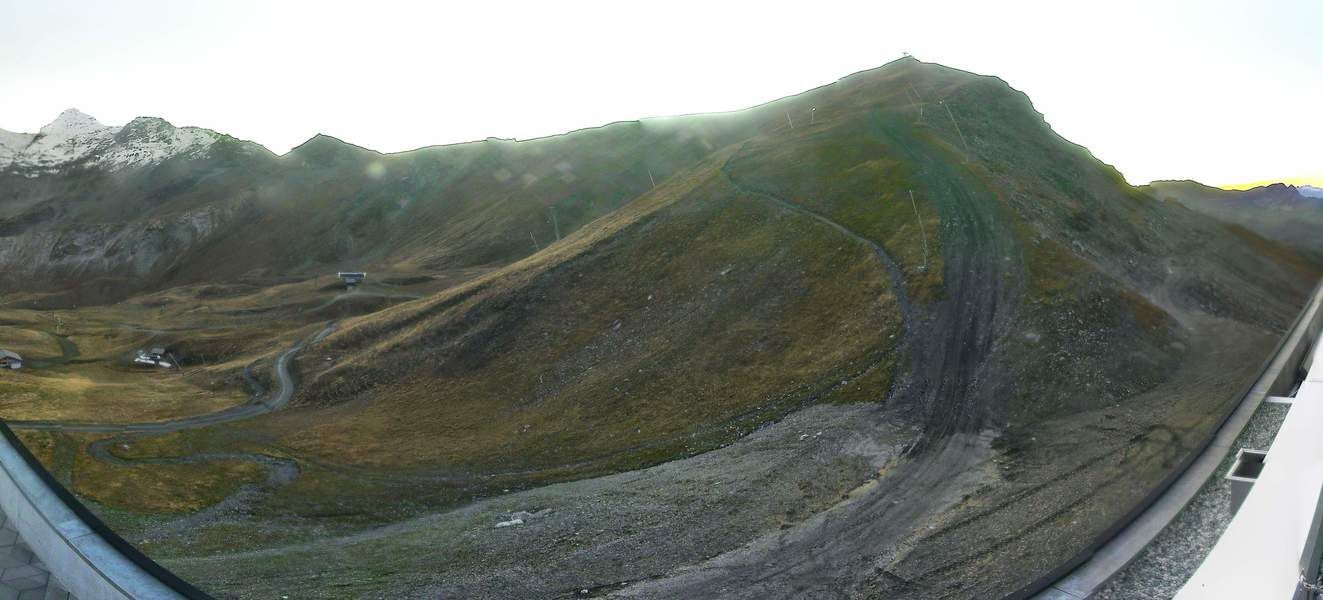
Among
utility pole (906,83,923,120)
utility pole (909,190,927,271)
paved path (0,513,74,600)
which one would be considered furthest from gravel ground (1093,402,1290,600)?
utility pole (906,83,923,120)

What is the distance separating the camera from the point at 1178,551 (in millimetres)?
18234

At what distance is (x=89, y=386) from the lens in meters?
84.1

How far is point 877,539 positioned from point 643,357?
3950 centimetres

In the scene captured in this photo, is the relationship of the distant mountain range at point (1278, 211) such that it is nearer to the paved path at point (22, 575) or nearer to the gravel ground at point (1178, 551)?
the gravel ground at point (1178, 551)

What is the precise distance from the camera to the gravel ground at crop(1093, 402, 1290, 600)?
17469 mm

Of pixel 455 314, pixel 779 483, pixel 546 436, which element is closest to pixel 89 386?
pixel 455 314

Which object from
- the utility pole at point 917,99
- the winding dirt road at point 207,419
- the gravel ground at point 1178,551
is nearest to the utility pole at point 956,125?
the utility pole at point 917,99

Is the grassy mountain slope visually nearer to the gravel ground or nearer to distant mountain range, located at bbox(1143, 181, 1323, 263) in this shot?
distant mountain range, located at bbox(1143, 181, 1323, 263)

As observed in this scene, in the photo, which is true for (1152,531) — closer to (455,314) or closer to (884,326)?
(884,326)

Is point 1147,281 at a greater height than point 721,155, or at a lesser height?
lesser

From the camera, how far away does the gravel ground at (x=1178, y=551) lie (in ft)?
57.3

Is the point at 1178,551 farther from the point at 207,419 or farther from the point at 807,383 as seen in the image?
the point at 207,419

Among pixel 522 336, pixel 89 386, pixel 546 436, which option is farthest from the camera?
pixel 89 386

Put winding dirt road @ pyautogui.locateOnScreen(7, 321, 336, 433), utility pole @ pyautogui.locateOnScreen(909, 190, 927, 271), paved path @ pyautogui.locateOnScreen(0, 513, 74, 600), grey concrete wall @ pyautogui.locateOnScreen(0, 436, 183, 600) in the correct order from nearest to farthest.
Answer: grey concrete wall @ pyautogui.locateOnScreen(0, 436, 183, 600) → paved path @ pyautogui.locateOnScreen(0, 513, 74, 600) → utility pole @ pyautogui.locateOnScreen(909, 190, 927, 271) → winding dirt road @ pyautogui.locateOnScreen(7, 321, 336, 433)
